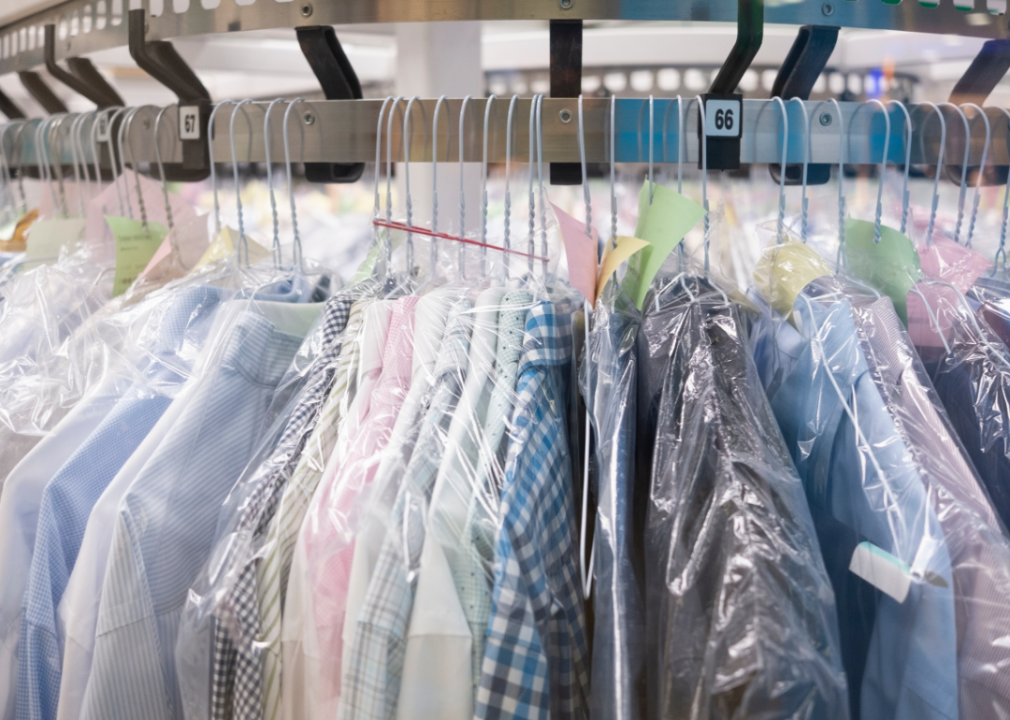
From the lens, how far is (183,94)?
85 cm

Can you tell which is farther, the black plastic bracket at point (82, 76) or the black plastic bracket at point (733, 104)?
the black plastic bracket at point (82, 76)

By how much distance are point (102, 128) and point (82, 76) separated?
0.69ft

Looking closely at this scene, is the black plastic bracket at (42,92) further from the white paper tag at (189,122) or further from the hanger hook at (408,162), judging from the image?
the hanger hook at (408,162)

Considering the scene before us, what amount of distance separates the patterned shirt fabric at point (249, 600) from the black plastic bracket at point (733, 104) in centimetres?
44

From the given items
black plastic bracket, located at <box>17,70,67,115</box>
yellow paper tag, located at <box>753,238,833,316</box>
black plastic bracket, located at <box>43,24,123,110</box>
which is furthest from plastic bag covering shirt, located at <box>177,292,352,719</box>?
black plastic bracket, located at <box>17,70,67,115</box>

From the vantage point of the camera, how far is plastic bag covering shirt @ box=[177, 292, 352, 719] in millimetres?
510

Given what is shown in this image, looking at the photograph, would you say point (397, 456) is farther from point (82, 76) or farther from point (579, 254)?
point (82, 76)

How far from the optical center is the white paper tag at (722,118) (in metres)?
0.67

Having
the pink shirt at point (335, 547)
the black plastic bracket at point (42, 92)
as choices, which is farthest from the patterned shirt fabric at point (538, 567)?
the black plastic bracket at point (42, 92)

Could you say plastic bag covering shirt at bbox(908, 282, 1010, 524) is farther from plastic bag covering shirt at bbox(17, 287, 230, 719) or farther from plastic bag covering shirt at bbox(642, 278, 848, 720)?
plastic bag covering shirt at bbox(17, 287, 230, 719)

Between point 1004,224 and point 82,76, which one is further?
point 82,76

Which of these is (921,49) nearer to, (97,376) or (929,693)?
(929,693)

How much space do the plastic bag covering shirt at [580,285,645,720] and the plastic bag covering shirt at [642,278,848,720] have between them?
0.06 ft

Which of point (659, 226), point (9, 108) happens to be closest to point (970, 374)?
point (659, 226)
